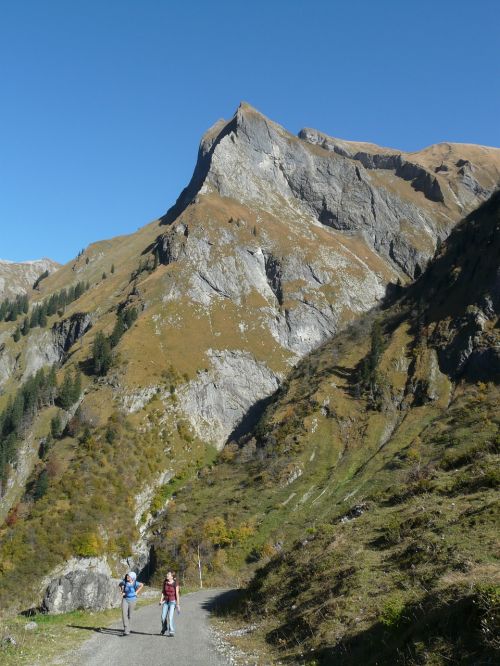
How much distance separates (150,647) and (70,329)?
17733 centimetres

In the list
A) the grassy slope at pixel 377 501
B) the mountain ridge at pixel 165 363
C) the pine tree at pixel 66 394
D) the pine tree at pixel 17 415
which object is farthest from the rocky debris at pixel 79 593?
the pine tree at pixel 17 415

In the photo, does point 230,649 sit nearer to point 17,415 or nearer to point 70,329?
point 17,415

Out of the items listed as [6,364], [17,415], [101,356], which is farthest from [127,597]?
[6,364]

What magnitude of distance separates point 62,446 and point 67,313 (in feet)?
317

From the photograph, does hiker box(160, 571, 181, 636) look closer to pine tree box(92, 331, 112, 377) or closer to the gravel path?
the gravel path

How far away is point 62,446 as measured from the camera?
107 meters

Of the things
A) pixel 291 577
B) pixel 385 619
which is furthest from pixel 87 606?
pixel 385 619

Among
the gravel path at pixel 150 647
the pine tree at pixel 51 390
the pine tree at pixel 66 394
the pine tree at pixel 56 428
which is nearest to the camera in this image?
the gravel path at pixel 150 647

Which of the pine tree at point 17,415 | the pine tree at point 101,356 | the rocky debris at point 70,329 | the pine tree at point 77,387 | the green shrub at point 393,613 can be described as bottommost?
the green shrub at point 393,613

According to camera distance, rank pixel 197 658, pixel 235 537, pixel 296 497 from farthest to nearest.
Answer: pixel 296 497 < pixel 235 537 < pixel 197 658

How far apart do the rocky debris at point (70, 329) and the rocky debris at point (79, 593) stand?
155 meters

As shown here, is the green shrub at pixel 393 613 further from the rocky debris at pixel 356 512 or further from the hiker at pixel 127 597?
the rocky debris at pixel 356 512

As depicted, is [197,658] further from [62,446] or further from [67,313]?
[67,313]

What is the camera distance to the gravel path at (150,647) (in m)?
14.8
